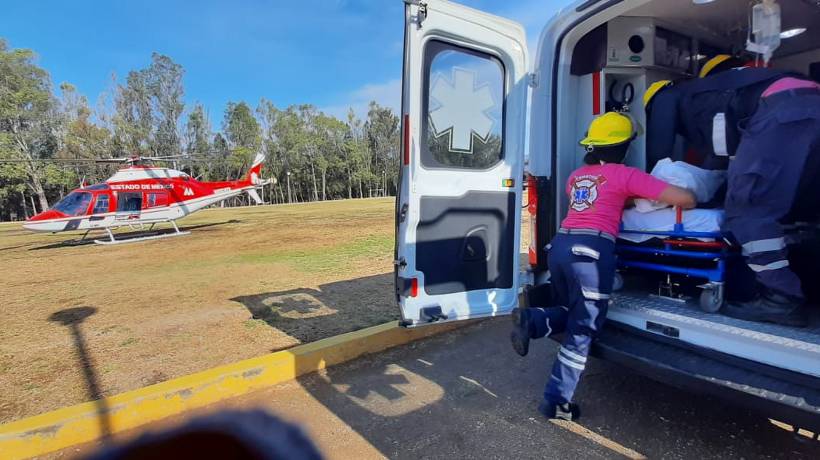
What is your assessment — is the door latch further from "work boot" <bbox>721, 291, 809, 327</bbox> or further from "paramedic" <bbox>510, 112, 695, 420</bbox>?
"work boot" <bbox>721, 291, 809, 327</bbox>

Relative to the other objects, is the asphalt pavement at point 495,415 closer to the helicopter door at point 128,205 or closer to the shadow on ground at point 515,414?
the shadow on ground at point 515,414

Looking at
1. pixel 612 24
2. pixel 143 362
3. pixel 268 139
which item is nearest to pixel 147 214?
pixel 143 362

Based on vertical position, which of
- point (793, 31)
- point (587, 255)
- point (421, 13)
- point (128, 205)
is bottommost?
point (587, 255)

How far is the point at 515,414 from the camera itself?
2896mm

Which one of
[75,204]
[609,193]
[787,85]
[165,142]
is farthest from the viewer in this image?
[165,142]

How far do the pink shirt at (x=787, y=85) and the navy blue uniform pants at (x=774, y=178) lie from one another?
5 cm

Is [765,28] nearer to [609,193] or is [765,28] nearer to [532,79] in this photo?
[532,79]

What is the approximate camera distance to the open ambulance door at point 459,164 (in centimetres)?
296

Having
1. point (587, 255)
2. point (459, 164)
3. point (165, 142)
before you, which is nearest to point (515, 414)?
point (587, 255)

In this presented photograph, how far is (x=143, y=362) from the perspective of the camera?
3924 mm

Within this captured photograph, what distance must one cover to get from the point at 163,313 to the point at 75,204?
13.6 meters

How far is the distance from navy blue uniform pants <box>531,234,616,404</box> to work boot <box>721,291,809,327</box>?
681mm

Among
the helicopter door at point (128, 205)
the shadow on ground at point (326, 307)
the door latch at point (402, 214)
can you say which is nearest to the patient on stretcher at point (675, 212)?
the door latch at point (402, 214)

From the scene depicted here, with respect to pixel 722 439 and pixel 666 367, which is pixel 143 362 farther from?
pixel 722 439
